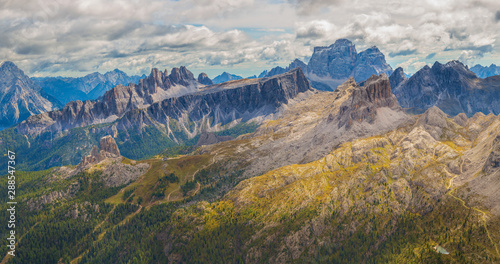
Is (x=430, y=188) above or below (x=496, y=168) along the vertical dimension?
below

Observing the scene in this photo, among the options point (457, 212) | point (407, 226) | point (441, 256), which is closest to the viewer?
point (441, 256)

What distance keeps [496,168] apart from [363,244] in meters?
89.2

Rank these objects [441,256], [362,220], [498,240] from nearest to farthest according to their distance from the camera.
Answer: [498,240] < [441,256] < [362,220]

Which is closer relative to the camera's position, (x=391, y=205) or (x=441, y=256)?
(x=441, y=256)

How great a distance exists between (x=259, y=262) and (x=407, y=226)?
316ft

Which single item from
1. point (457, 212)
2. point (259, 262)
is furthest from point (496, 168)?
point (259, 262)

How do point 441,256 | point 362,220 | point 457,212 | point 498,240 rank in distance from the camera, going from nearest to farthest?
point 498,240 < point 441,256 < point 457,212 < point 362,220

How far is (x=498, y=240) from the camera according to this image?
14188 cm

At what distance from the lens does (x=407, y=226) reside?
180500 mm

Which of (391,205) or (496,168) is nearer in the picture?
(496,168)

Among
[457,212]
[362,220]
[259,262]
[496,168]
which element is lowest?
[259,262]

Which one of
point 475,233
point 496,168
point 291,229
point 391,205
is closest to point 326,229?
point 291,229

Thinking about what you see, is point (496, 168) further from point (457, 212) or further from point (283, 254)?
point (283, 254)

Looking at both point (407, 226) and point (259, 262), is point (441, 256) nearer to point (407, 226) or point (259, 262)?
point (407, 226)
